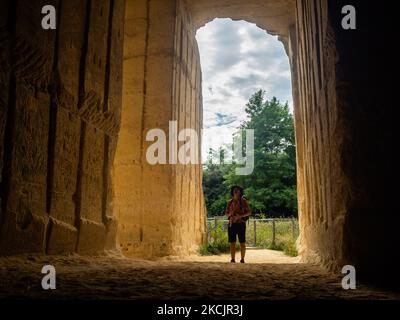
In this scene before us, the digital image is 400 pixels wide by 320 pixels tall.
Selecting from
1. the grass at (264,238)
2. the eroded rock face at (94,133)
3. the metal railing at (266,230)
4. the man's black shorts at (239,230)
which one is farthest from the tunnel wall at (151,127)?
the metal railing at (266,230)

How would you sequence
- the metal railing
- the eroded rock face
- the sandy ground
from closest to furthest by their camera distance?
the sandy ground → the eroded rock face → the metal railing

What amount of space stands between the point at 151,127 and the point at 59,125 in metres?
3.53

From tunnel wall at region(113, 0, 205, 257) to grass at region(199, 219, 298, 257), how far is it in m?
1.64

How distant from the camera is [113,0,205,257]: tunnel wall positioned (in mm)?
6648

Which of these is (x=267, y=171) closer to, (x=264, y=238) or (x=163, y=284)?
(x=264, y=238)

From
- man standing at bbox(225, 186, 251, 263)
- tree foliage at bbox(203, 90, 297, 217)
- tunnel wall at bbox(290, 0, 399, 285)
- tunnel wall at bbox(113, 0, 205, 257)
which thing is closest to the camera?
tunnel wall at bbox(290, 0, 399, 285)

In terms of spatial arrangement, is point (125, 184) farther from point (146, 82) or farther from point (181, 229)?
point (146, 82)

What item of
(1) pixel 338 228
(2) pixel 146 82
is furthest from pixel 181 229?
(1) pixel 338 228

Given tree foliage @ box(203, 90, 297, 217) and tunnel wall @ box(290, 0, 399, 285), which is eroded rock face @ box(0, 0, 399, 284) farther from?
tree foliage @ box(203, 90, 297, 217)

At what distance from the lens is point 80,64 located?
3.84 m

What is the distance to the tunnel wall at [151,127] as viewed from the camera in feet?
A: 21.8

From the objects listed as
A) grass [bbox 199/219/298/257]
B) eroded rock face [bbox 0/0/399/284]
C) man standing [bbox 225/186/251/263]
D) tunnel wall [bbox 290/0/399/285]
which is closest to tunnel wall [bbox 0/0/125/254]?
eroded rock face [bbox 0/0/399/284]

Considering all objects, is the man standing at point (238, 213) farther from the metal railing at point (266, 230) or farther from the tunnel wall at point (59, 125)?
the metal railing at point (266, 230)

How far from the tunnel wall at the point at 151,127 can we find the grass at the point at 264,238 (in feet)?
5.39
